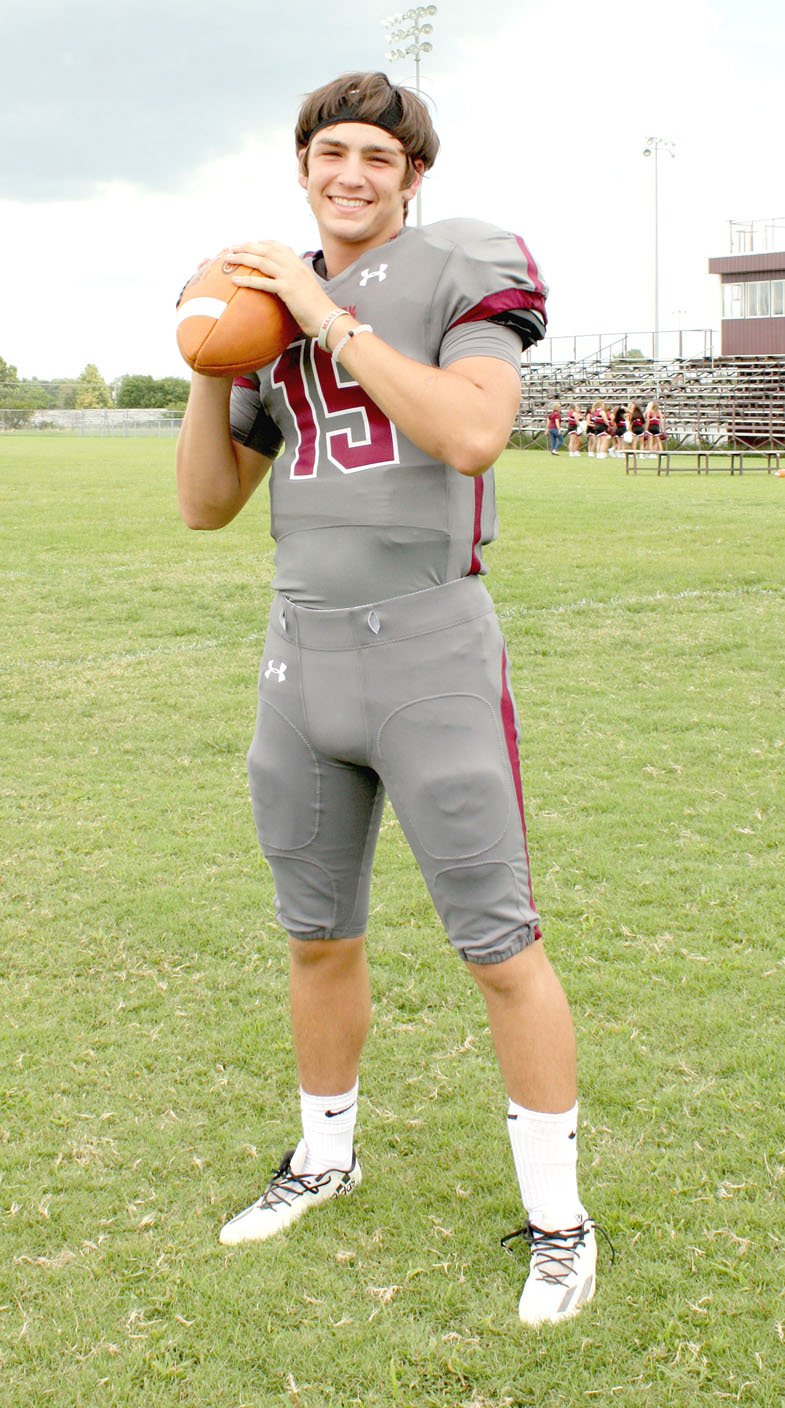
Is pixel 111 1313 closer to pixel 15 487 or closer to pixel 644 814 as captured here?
pixel 644 814

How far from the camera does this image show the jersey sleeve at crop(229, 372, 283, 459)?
253 centimetres

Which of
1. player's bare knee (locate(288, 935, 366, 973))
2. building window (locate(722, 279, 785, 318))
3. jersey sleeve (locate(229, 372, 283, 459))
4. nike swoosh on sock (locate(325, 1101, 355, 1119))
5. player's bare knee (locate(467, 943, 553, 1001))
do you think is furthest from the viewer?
building window (locate(722, 279, 785, 318))

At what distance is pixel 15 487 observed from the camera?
20.2m

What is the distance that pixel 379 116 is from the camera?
2328mm

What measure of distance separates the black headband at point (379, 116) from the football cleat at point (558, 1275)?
2.05 meters

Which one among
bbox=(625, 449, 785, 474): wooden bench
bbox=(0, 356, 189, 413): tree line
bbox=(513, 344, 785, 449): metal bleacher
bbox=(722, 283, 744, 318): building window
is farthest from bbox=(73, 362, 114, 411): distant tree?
bbox=(625, 449, 785, 474): wooden bench

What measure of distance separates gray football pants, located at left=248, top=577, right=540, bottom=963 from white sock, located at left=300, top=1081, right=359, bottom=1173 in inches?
23.5

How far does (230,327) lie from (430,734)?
784 millimetres

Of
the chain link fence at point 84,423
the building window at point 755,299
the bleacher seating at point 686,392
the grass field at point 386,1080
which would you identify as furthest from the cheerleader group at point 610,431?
the grass field at point 386,1080

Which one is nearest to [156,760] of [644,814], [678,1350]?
[644,814]

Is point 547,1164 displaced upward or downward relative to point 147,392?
downward

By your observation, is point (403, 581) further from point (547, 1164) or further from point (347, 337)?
point (547, 1164)

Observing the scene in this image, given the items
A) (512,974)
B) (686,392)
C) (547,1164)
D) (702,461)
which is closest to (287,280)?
(512,974)

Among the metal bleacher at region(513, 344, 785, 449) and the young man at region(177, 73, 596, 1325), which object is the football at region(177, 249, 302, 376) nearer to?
the young man at region(177, 73, 596, 1325)
